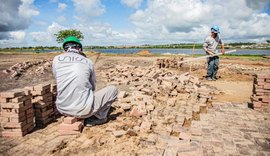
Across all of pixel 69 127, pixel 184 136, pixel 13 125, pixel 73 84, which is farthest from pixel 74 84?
pixel 184 136

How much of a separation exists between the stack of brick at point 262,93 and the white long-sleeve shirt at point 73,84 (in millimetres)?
4240

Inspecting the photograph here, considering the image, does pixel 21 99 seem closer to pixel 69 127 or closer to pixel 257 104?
pixel 69 127

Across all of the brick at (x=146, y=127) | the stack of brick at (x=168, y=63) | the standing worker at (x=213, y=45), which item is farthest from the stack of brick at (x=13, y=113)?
the stack of brick at (x=168, y=63)

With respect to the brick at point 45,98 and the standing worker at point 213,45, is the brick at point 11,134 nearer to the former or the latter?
the brick at point 45,98

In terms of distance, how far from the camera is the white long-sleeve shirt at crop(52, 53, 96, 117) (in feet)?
13.4

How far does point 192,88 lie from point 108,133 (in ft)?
14.0

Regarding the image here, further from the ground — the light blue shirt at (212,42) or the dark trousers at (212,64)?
the light blue shirt at (212,42)

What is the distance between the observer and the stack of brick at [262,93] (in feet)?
18.5

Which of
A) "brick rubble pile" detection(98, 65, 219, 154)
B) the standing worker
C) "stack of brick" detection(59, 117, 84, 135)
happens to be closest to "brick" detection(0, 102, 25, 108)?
"stack of brick" detection(59, 117, 84, 135)

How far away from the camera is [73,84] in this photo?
13.3 feet

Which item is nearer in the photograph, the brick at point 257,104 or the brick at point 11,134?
the brick at point 11,134

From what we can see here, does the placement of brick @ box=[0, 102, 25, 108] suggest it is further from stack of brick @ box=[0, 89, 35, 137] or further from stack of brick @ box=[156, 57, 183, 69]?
stack of brick @ box=[156, 57, 183, 69]

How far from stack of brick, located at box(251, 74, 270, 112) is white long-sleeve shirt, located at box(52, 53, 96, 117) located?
424 cm

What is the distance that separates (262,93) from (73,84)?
469cm
